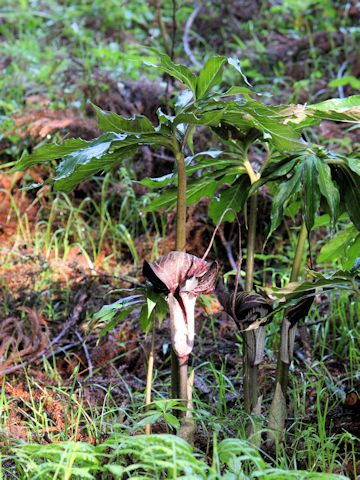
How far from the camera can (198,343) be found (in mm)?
2197

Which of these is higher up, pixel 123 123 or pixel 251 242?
pixel 123 123

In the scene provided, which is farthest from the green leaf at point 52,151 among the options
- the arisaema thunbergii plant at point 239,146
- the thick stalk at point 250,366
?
the thick stalk at point 250,366

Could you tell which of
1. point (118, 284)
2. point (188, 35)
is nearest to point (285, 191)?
point (118, 284)

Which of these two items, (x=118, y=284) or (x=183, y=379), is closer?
(x=183, y=379)

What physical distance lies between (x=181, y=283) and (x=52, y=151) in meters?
0.40

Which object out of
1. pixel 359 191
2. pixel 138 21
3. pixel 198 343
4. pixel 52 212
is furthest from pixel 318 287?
pixel 138 21

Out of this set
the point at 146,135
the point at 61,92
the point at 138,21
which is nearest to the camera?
the point at 146,135

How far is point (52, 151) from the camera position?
52.9 inches

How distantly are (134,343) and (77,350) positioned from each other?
0.67 feet

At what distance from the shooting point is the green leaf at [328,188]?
1.32 m

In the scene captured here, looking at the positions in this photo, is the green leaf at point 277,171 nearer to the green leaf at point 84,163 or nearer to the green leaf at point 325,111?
the green leaf at point 325,111

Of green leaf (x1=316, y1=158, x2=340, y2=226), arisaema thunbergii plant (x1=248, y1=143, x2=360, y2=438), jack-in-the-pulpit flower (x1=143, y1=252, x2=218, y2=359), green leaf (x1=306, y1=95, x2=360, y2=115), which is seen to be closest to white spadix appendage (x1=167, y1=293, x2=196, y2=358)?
jack-in-the-pulpit flower (x1=143, y1=252, x2=218, y2=359)

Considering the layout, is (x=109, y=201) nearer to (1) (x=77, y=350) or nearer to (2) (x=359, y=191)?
(1) (x=77, y=350)

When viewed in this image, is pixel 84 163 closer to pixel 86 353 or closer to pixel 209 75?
pixel 209 75
